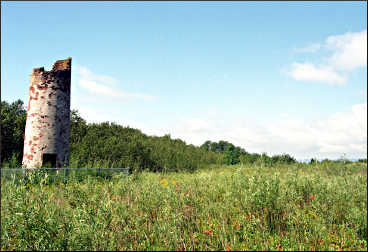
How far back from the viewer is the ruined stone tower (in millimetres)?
8336

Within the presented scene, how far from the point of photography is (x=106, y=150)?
13922 millimetres

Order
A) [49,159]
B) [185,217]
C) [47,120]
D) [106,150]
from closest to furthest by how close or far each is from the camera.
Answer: [185,217]
[47,120]
[49,159]
[106,150]

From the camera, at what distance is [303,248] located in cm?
387

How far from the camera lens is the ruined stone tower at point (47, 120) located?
27.3 feet

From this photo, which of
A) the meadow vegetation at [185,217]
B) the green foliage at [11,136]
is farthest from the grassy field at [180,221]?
the green foliage at [11,136]

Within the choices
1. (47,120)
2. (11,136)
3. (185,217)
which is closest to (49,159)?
(47,120)

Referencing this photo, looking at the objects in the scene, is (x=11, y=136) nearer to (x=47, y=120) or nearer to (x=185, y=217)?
(x=47, y=120)

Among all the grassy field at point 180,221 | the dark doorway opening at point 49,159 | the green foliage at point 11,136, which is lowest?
the grassy field at point 180,221

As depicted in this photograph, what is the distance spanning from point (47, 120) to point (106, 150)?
570 centimetres

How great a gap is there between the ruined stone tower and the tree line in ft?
6.65

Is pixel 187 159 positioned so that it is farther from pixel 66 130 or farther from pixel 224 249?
pixel 224 249

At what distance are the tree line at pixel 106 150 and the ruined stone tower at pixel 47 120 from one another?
2.03 meters

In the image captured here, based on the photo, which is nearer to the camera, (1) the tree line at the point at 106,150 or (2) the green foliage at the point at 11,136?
(2) the green foliage at the point at 11,136

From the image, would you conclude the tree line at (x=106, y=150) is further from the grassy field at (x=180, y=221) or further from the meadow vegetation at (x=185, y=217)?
the grassy field at (x=180, y=221)
